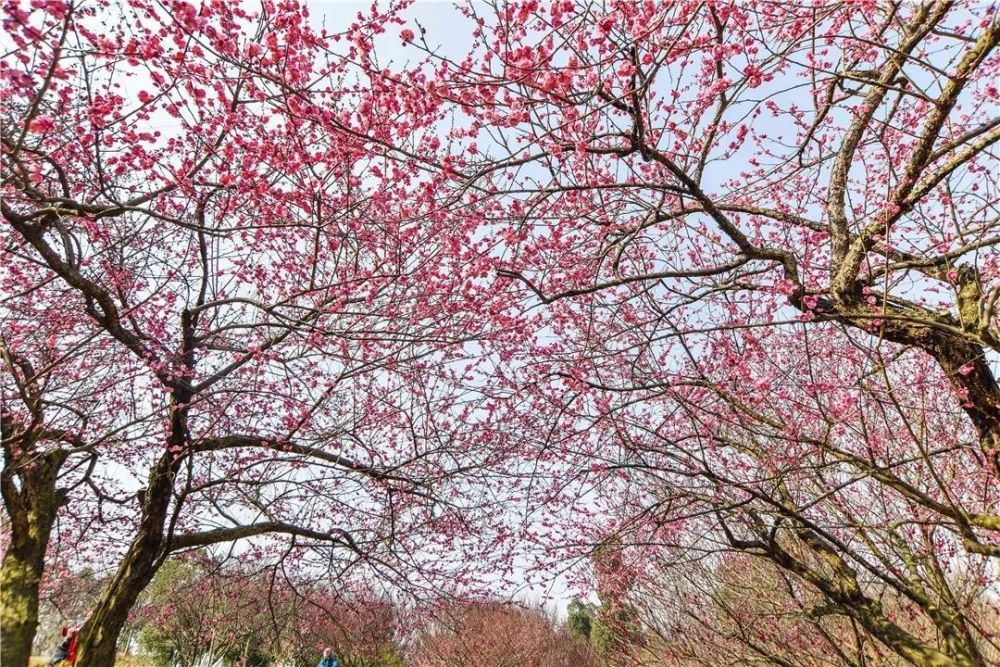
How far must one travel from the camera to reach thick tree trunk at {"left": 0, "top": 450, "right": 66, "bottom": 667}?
5617 mm

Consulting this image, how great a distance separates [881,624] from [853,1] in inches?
148

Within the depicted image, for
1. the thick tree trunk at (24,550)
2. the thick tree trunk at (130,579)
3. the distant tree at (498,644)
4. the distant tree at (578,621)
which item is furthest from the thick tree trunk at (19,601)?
the distant tree at (578,621)

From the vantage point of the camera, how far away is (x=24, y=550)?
592cm

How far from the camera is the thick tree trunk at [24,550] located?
5.62 metres

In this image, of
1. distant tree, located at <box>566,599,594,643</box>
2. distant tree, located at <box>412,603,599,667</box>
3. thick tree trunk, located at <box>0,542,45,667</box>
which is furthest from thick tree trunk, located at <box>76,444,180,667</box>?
distant tree, located at <box>566,599,594,643</box>

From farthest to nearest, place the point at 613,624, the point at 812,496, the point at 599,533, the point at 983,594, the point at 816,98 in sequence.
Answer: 1. the point at 599,533
2. the point at 613,624
3. the point at 812,496
4. the point at 983,594
5. the point at 816,98

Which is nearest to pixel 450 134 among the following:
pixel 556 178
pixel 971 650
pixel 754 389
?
pixel 556 178

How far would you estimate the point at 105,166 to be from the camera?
4.20 m

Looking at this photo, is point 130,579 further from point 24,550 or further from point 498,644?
point 498,644

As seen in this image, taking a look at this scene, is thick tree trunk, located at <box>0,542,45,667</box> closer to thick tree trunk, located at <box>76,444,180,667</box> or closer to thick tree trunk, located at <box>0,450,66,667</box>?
thick tree trunk, located at <box>0,450,66,667</box>

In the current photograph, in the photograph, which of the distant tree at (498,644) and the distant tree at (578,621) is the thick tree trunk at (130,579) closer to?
the distant tree at (498,644)

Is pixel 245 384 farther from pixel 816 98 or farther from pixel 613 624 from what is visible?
pixel 816 98

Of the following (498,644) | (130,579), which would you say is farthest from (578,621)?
(130,579)

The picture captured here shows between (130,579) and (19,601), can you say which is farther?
(19,601)
